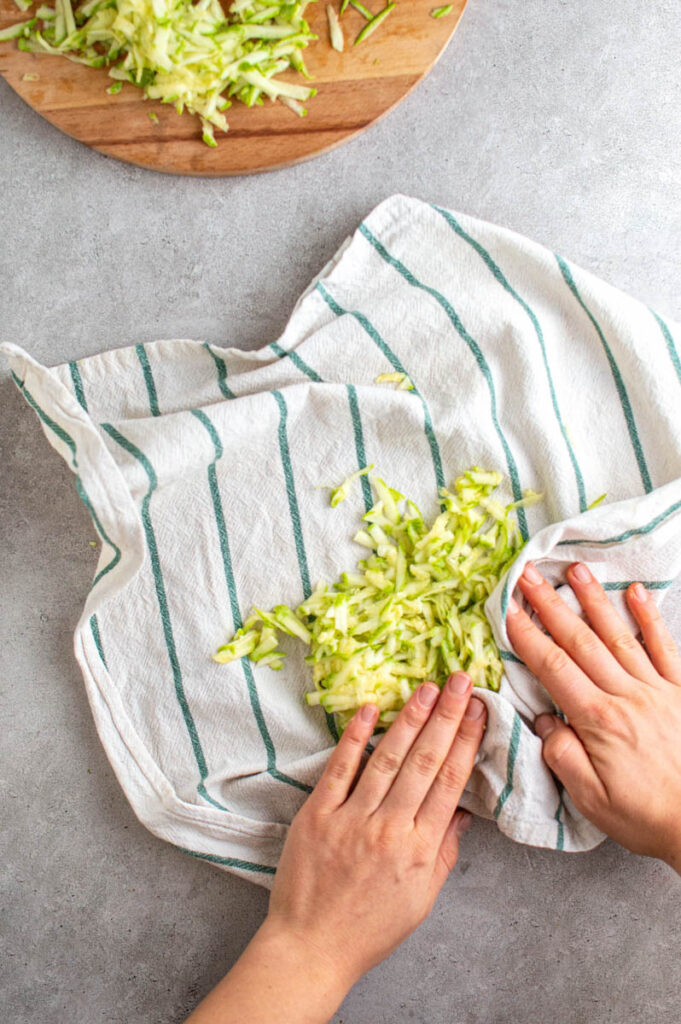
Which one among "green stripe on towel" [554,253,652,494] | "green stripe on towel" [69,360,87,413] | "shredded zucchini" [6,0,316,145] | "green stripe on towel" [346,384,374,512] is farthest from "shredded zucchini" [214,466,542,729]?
"shredded zucchini" [6,0,316,145]

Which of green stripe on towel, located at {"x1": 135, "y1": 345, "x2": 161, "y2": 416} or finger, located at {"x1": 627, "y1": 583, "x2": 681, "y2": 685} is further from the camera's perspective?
green stripe on towel, located at {"x1": 135, "y1": 345, "x2": 161, "y2": 416}

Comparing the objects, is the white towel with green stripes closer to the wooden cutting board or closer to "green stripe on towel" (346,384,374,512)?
"green stripe on towel" (346,384,374,512)

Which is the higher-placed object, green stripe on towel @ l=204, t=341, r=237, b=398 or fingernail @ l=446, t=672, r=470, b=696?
green stripe on towel @ l=204, t=341, r=237, b=398

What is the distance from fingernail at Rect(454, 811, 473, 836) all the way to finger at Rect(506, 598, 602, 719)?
192 millimetres

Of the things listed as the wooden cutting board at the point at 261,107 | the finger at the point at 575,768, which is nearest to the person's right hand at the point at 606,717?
the finger at the point at 575,768

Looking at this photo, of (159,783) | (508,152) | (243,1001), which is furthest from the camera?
(508,152)

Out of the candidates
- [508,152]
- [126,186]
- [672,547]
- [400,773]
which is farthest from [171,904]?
[508,152]

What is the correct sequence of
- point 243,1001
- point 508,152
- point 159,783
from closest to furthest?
point 243,1001 → point 159,783 → point 508,152

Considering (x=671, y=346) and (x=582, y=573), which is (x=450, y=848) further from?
(x=671, y=346)

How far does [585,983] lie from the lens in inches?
40.8

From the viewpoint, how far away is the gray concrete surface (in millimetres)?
1050

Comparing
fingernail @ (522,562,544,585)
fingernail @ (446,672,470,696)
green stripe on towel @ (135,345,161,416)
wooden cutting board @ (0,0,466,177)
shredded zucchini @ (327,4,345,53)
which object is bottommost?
fingernail @ (446,672,470,696)

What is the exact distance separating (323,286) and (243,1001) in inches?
32.6

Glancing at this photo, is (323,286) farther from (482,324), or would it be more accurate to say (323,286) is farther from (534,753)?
(534,753)
